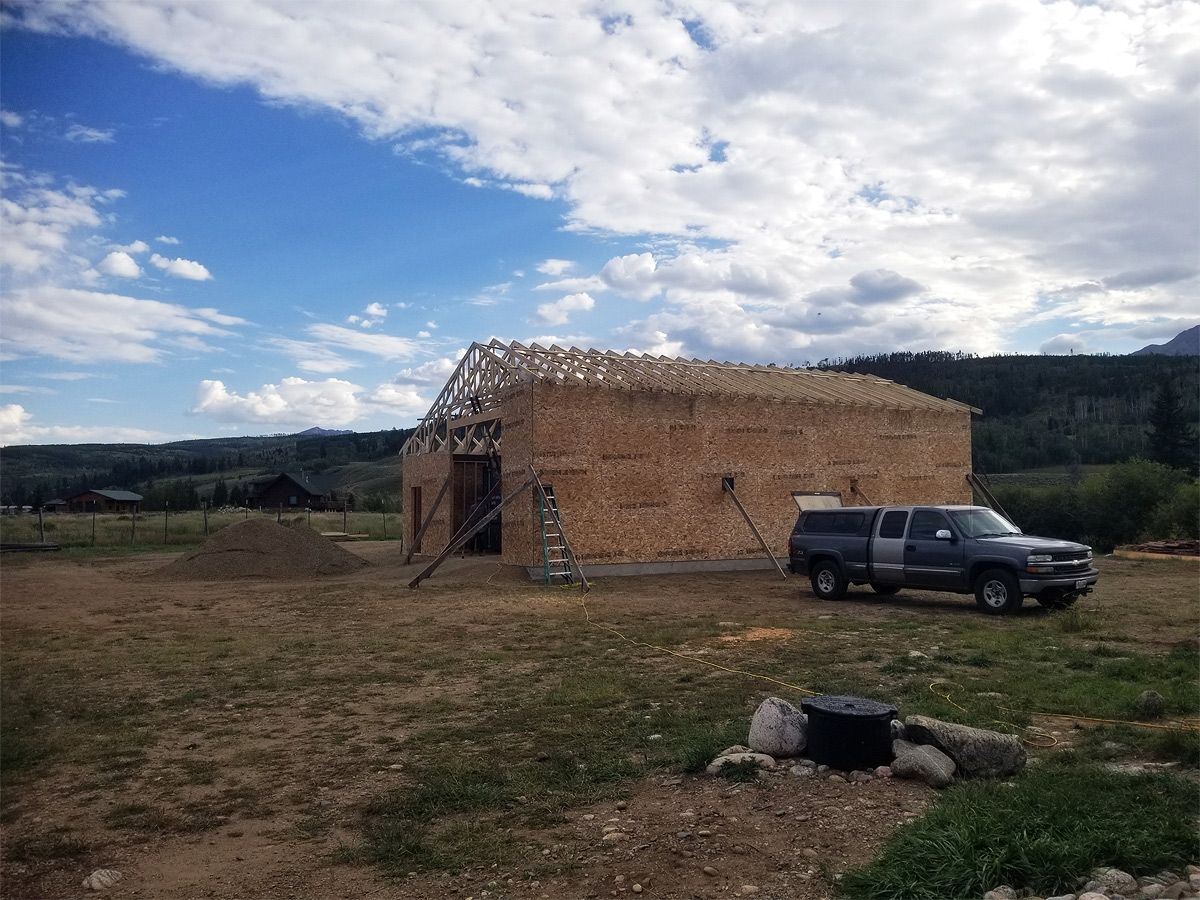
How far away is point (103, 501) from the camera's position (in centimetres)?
7394

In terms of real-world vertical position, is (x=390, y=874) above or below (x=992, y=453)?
below

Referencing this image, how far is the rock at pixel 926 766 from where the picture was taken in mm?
5184

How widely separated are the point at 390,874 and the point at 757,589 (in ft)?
46.2

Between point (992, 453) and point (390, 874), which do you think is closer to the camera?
point (390, 874)

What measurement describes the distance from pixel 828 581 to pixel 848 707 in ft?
33.7

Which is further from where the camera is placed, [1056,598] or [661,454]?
[661,454]

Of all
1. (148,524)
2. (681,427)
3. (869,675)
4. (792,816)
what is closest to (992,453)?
(681,427)

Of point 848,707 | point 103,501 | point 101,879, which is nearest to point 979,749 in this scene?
point 848,707

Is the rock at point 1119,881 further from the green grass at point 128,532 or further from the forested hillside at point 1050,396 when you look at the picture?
the forested hillside at point 1050,396

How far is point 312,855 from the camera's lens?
4.68 metres

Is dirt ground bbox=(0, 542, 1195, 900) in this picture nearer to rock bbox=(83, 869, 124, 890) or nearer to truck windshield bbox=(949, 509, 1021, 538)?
rock bbox=(83, 869, 124, 890)

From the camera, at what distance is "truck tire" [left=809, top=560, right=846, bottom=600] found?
15297 mm

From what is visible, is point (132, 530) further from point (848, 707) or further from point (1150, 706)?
point (1150, 706)

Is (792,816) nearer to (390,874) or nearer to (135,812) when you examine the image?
(390,874)
